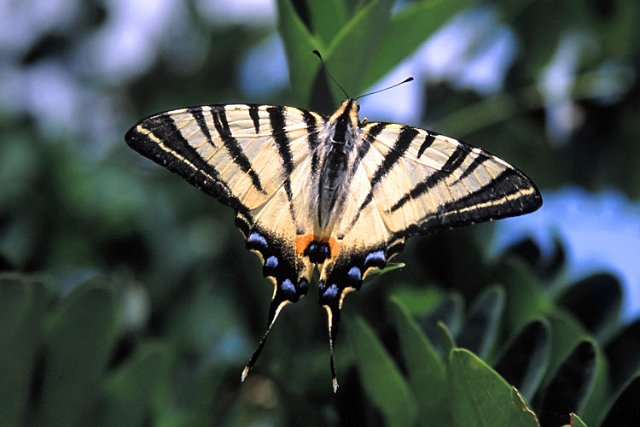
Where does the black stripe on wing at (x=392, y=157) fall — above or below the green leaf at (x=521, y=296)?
above

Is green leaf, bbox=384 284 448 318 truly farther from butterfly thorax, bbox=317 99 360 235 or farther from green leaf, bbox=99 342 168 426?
green leaf, bbox=99 342 168 426

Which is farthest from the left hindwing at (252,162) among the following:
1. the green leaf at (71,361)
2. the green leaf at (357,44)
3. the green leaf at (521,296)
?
the green leaf at (521,296)

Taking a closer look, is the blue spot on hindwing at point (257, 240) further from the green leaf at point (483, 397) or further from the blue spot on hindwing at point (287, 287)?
the green leaf at point (483, 397)

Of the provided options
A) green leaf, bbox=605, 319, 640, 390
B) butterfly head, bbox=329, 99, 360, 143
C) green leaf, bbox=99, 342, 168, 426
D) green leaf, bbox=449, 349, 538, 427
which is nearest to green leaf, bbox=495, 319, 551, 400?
green leaf, bbox=449, 349, 538, 427

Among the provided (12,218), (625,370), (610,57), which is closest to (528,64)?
(610,57)

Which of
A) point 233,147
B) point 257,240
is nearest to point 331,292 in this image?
point 257,240
